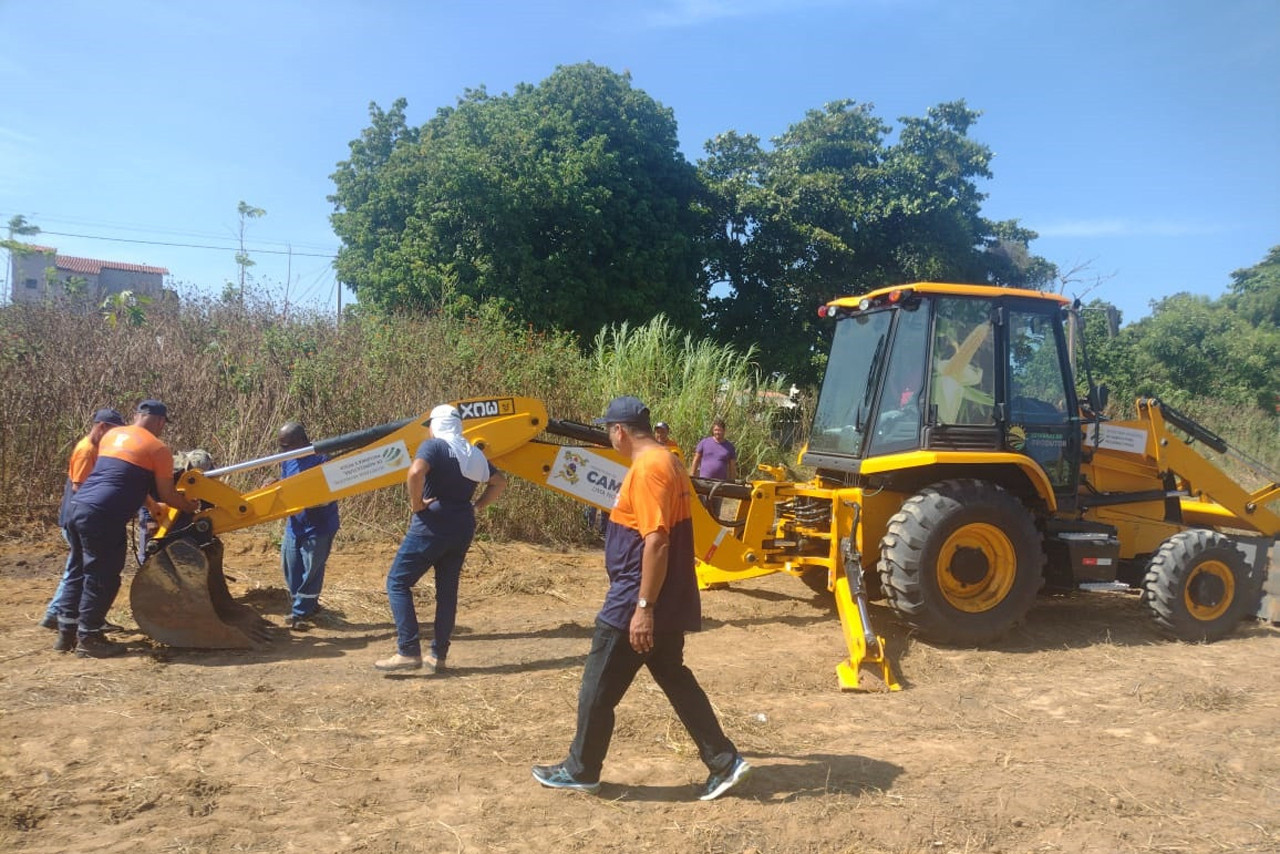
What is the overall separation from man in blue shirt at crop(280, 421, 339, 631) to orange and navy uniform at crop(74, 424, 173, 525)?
3.55 ft

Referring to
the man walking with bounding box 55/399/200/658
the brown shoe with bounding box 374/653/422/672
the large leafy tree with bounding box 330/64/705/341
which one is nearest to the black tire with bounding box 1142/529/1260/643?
the brown shoe with bounding box 374/653/422/672

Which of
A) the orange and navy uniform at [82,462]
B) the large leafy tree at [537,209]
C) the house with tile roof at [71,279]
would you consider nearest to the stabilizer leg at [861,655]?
the orange and navy uniform at [82,462]

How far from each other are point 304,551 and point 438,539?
1.75 m

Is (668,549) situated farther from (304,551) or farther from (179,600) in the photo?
(304,551)

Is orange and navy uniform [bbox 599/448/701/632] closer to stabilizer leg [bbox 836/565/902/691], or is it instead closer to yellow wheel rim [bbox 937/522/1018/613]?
stabilizer leg [bbox 836/565/902/691]

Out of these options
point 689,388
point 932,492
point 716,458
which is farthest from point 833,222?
point 932,492

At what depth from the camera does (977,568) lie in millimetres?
6324

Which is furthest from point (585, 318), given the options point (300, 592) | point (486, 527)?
point (300, 592)

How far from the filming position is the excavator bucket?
5500 millimetres

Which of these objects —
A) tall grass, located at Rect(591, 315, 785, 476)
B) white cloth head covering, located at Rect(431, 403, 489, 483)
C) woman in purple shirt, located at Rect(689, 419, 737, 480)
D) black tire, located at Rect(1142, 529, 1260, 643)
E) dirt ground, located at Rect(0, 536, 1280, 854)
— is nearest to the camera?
dirt ground, located at Rect(0, 536, 1280, 854)

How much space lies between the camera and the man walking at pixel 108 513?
211 inches

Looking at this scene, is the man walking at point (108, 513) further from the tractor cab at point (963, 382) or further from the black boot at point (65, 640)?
the tractor cab at point (963, 382)

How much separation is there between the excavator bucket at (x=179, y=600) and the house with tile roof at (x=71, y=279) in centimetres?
822

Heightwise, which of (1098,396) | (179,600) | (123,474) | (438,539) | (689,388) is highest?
(689,388)
